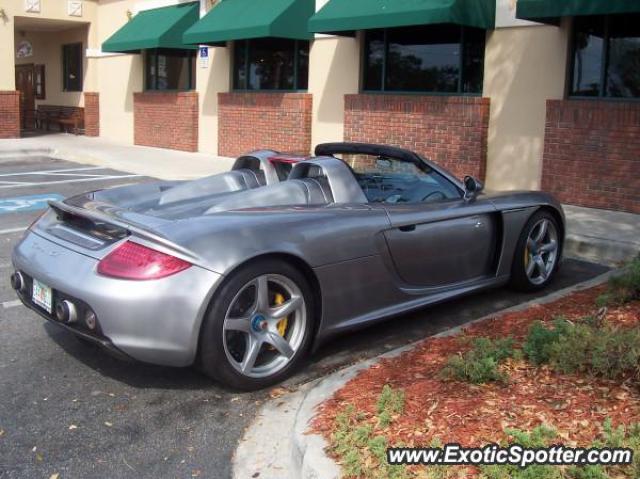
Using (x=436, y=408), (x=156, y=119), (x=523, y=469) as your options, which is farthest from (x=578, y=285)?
(x=156, y=119)

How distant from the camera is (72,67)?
24438 millimetres

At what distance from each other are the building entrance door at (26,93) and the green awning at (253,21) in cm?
1207

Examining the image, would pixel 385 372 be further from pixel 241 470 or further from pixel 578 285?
pixel 578 285

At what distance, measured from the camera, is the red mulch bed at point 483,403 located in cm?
308

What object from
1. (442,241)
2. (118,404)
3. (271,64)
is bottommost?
(118,404)

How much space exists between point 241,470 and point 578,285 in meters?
3.91

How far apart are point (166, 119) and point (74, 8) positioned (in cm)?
606

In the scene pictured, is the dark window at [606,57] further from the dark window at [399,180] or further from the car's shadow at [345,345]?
the dark window at [399,180]

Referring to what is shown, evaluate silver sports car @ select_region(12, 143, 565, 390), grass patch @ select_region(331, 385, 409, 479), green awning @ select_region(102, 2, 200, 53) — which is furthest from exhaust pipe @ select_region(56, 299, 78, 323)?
green awning @ select_region(102, 2, 200, 53)

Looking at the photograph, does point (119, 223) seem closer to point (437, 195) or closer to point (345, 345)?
point (345, 345)

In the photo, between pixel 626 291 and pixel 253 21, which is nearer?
pixel 626 291

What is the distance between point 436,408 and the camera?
11.0 ft

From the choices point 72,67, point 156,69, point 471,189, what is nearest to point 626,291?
point 471,189

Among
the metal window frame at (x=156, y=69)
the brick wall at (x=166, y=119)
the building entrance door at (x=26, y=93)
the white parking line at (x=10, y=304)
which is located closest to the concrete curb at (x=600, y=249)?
the white parking line at (x=10, y=304)
